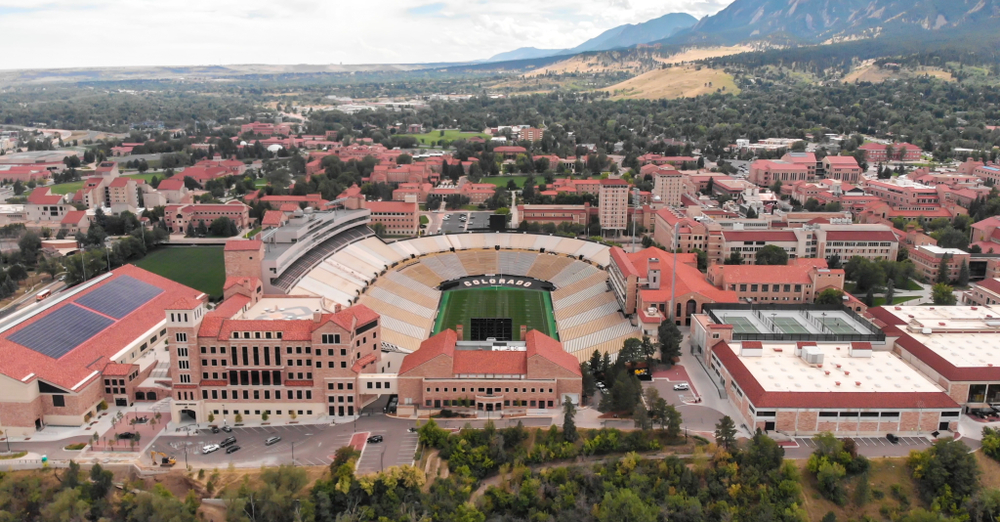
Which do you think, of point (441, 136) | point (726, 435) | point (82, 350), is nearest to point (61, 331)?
point (82, 350)

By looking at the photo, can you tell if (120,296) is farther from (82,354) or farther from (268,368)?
(268,368)

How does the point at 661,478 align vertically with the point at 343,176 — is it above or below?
below

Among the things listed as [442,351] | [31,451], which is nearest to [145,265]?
[31,451]

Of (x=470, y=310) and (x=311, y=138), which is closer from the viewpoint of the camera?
(x=470, y=310)

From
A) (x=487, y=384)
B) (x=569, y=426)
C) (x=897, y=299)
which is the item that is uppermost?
(x=487, y=384)

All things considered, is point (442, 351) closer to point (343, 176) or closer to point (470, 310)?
point (470, 310)

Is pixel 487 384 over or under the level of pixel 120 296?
under

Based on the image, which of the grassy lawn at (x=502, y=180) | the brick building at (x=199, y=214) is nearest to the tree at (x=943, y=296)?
the grassy lawn at (x=502, y=180)

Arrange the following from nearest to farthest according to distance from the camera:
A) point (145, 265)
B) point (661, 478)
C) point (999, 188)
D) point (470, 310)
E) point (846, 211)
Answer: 1. point (661, 478)
2. point (470, 310)
3. point (145, 265)
4. point (846, 211)
5. point (999, 188)
